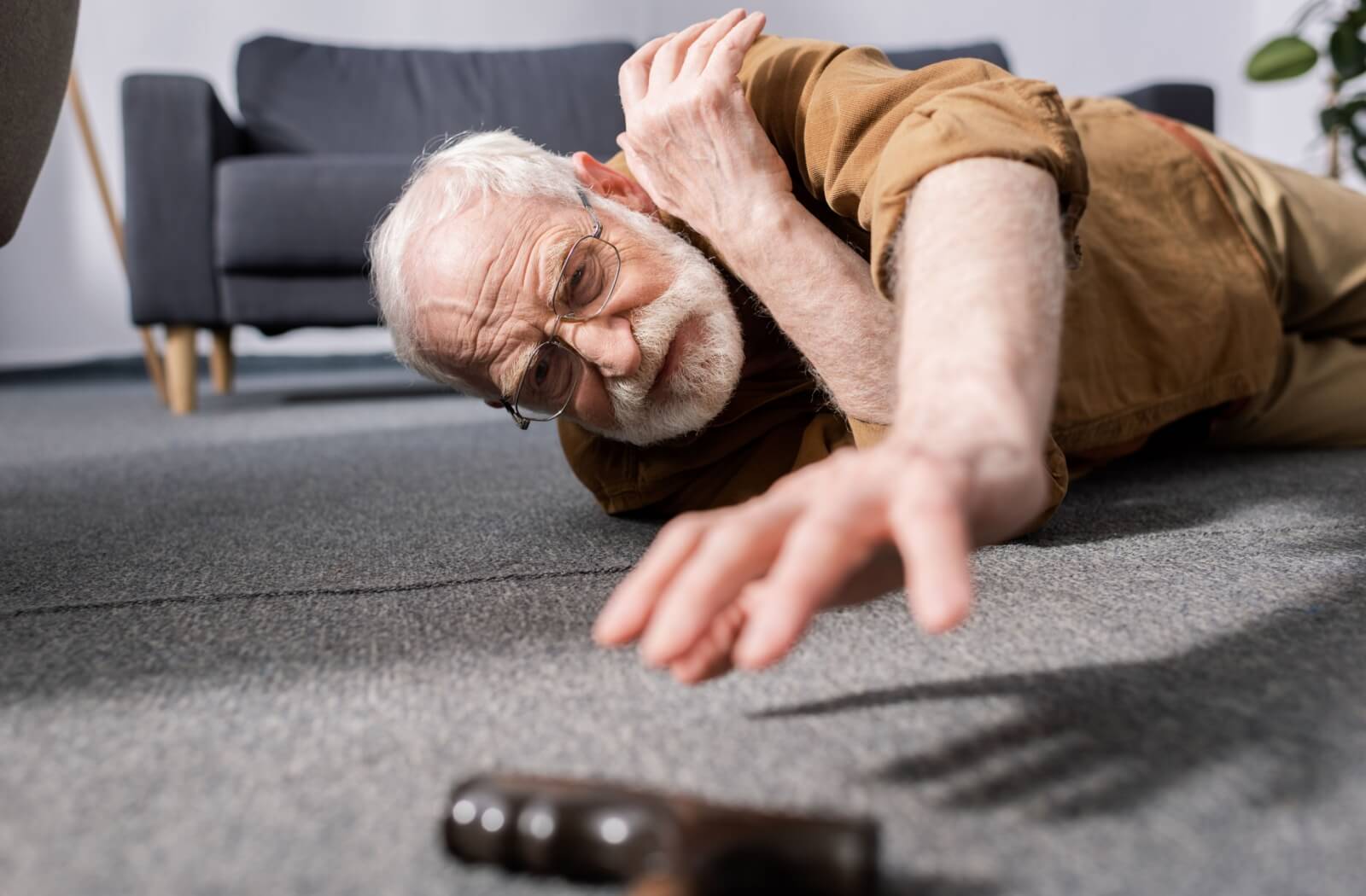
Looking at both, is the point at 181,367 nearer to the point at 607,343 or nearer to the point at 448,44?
the point at 607,343

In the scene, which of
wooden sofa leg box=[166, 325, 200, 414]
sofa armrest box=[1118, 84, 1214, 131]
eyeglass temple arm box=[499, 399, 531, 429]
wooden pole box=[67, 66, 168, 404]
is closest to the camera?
eyeglass temple arm box=[499, 399, 531, 429]

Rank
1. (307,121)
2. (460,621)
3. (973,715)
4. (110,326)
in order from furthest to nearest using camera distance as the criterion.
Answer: (110,326), (307,121), (460,621), (973,715)

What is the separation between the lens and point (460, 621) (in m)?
0.67

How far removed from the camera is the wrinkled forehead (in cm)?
95

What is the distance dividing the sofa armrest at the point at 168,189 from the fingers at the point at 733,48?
1850 mm

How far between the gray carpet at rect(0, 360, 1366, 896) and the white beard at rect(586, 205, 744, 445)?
0.12 metres

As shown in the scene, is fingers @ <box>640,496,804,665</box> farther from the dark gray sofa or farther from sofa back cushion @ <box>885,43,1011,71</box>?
sofa back cushion @ <box>885,43,1011,71</box>

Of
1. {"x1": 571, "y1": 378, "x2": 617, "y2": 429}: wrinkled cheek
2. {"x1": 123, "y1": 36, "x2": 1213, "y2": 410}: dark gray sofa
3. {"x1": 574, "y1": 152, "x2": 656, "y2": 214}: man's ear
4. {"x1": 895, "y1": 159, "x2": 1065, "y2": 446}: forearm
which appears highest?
{"x1": 895, "y1": 159, "x2": 1065, "y2": 446}: forearm

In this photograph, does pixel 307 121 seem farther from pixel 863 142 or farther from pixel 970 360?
pixel 970 360

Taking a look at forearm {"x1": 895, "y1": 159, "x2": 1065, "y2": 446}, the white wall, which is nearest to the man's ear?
forearm {"x1": 895, "y1": 159, "x2": 1065, "y2": 446}

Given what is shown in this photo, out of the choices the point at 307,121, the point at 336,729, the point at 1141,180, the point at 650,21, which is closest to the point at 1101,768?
the point at 336,729

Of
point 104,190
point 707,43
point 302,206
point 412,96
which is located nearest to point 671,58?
point 707,43

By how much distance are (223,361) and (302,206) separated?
746 mm

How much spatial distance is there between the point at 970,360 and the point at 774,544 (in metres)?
0.12
